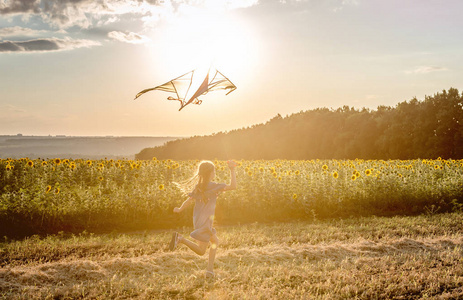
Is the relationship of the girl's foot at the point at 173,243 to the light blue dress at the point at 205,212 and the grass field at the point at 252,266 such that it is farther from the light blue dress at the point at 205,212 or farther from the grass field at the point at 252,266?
the grass field at the point at 252,266

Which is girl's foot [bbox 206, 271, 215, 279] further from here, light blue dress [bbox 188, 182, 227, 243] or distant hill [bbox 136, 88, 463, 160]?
distant hill [bbox 136, 88, 463, 160]

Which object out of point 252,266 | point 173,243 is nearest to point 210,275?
point 173,243

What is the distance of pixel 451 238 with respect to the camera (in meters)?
8.76

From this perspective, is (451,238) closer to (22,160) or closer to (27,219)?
(27,219)

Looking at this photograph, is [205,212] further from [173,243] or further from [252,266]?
Result: [252,266]

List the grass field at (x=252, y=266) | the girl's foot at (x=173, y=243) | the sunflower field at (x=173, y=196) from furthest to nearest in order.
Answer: the sunflower field at (x=173, y=196), the girl's foot at (x=173, y=243), the grass field at (x=252, y=266)

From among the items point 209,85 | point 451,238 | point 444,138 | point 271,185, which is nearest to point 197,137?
point 444,138

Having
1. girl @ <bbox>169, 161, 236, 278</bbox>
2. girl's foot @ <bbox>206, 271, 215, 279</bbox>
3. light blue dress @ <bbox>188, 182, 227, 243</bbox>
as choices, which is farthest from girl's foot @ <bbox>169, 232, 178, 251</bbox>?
girl's foot @ <bbox>206, 271, 215, 279</bbox>

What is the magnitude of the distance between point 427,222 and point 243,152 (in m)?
29.0

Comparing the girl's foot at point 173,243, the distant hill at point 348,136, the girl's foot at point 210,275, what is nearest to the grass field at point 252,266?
the girl's foot at point 210,275

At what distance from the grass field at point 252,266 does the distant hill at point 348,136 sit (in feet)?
74.2

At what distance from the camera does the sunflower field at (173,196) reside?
10191 mm

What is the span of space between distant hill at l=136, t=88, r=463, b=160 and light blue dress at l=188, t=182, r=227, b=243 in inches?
990

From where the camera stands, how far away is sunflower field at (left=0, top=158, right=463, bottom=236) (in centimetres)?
1019
